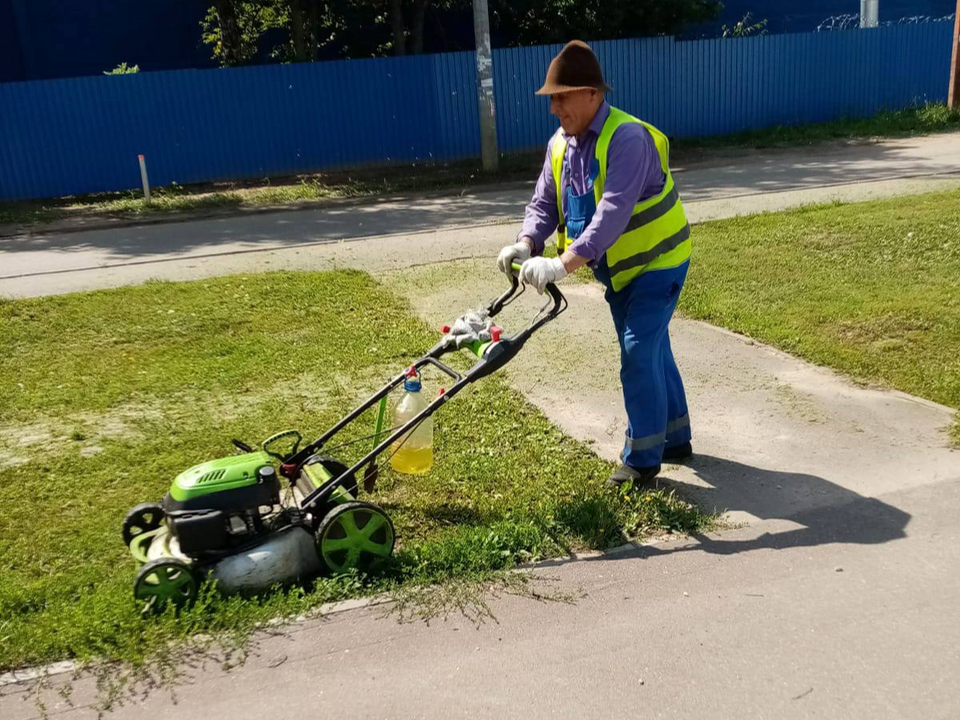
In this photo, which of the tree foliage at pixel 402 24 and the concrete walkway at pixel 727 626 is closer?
the concrete walkway at pixel 727 626

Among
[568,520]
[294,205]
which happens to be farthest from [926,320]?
[294,205]

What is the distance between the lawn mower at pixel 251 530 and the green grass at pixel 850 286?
3.13 metres

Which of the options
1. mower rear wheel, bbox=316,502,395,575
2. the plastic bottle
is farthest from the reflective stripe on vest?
mower rear wheel, bbox=316,502,395,575

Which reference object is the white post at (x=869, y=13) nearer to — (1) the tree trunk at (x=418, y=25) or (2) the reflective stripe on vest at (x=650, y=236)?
(1) the tree trunk at (x=418, y=25)

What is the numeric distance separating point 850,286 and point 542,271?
4.60m

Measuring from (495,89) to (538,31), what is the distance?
391 centimetres

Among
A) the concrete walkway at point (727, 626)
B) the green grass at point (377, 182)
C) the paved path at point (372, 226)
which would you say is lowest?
the concrete walkway at point (727, 626)

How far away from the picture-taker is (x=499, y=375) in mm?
6230


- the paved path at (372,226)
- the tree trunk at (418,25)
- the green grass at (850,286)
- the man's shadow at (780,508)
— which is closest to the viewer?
the man's shadow at (780,508)

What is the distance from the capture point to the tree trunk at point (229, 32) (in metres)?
19.9

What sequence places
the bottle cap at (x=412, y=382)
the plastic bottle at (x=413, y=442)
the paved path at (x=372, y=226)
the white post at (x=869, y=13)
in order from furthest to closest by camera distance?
the white post at (x=869, y=13) < the paved path at (x=372, y=226) < the plastic bottle at (x=413, y=442) < the bottle cap at (x=412, y=382)

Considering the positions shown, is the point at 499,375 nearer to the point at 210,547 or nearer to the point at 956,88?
the point at 210,547

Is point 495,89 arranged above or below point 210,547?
above

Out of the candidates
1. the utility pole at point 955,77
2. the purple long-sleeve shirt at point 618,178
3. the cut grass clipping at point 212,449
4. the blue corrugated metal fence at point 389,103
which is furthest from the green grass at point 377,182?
the purple long-sleeve shirt at point 618,178
